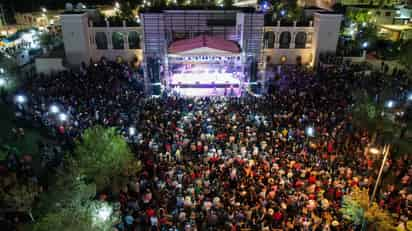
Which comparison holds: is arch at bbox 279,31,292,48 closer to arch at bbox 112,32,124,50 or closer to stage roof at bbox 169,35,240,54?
stage roof at bbox 169,35,240,54

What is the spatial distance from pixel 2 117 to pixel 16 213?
9.64 metres

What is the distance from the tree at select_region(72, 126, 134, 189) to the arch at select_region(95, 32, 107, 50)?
64.6ft

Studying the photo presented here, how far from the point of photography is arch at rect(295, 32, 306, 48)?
30.8 m

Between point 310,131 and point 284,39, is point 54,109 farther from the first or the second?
point 284,39

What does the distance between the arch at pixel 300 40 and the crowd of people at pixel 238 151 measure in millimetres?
8052

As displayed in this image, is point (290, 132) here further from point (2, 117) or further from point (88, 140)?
point (2, 117)

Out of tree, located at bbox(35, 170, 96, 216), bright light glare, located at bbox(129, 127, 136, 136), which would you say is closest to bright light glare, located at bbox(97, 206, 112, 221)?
tree, located at bbox(35, 170, 96, 216)

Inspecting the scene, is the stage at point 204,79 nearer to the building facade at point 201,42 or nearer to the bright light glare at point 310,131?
the building facade at point 201,42

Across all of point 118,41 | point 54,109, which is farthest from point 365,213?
point 118,41

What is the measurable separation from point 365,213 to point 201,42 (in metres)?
19.3

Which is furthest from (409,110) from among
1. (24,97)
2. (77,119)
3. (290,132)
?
(24,97)

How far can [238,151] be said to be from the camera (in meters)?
15.1

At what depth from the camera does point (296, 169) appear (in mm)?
13633

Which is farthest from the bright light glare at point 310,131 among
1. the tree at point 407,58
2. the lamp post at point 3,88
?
the lamp post at point 3,88
